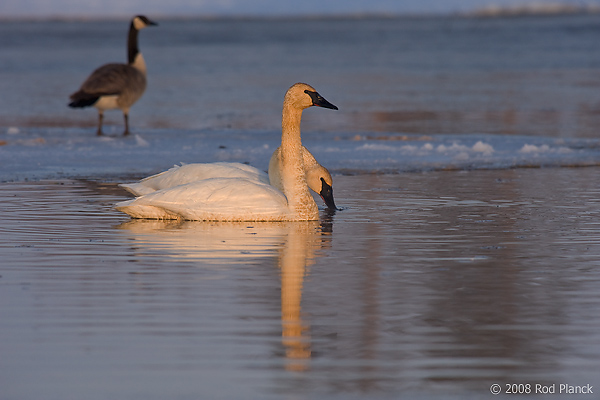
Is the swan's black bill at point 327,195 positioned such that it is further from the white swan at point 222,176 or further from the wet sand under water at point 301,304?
the wet sand under water at point 301,304

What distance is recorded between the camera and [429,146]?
16.1 m

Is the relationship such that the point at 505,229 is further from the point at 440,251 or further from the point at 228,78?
the point at 228,78

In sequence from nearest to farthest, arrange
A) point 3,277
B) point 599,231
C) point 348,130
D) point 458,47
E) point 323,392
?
point 323,392
point 3,277
point 599,231
point 348,130
point 458,47

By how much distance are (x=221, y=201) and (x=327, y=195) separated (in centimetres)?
145

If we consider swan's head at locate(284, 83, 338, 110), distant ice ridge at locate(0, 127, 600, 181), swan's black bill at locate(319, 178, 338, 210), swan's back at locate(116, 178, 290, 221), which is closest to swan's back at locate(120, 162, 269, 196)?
swan's back at locate(116, 178, 290, 221)

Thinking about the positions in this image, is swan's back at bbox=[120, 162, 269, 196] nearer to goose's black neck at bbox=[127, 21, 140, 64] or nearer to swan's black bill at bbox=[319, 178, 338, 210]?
swan's black bill at bbox=[319, 178, 338, 210]

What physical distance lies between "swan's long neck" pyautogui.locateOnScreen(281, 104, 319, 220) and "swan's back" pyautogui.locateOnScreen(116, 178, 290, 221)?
0.44 ft

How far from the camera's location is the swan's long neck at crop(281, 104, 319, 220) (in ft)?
32.5

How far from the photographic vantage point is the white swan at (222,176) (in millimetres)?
10281

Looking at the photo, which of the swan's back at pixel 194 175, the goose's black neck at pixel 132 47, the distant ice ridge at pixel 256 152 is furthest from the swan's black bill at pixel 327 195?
the goose's black neck at pixel 132 47

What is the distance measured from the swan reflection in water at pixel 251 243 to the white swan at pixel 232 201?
0.09m

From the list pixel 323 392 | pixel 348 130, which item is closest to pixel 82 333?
pixel 323 392

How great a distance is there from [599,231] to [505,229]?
781 mm

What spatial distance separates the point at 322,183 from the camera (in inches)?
425
